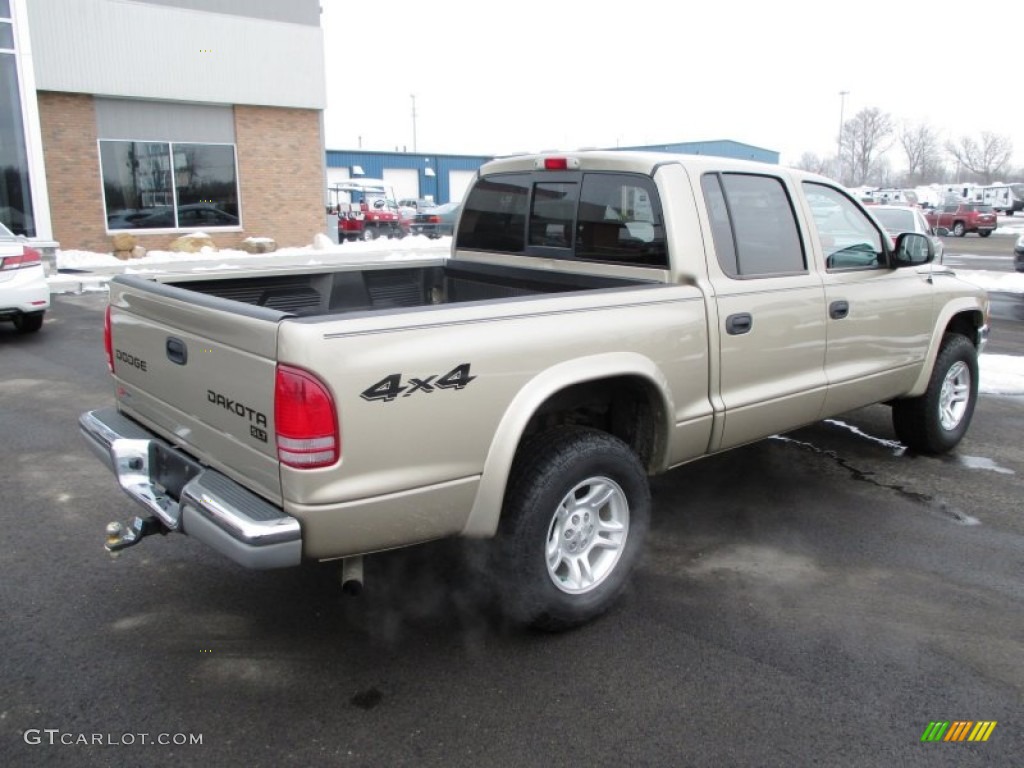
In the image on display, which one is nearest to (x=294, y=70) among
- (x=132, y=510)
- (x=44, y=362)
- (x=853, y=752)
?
(x=44, y=362)

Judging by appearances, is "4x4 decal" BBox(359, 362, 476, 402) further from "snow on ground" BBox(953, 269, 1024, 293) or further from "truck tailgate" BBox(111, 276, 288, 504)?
"snow on ground" BBox(953, 269, 1024, 293)

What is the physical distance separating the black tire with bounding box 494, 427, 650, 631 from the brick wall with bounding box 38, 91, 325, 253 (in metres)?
19.1

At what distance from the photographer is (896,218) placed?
40.2ft

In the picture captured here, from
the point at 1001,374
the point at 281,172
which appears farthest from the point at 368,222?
the point at 1001,374

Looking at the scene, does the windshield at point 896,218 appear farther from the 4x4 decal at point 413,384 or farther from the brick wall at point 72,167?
the brick wall at point 72,167

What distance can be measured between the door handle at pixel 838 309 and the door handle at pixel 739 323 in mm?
721

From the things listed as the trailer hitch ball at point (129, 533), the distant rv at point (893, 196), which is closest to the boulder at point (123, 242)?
the trailer hitch ball at point (129, 533)

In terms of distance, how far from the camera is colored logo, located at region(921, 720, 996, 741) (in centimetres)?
285

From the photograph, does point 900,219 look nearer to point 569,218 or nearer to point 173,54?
point 569,218

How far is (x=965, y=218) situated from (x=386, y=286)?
38163 millimetres

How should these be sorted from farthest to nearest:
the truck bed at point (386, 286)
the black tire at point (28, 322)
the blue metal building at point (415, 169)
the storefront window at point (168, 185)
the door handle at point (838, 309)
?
the blue metal building at point (415, 169) < the storefront window at point (168, 185) < the black tire at point (28, 322) < the door handle at point (838, 309) < the truck bed at point (386, 286)

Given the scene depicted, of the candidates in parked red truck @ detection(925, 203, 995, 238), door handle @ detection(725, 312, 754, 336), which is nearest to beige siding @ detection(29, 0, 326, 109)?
door handle @ detection(725, 312, 754, 336)

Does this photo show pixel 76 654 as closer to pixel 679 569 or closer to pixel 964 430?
pixel 679 569

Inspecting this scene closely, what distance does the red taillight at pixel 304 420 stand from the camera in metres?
2.63
